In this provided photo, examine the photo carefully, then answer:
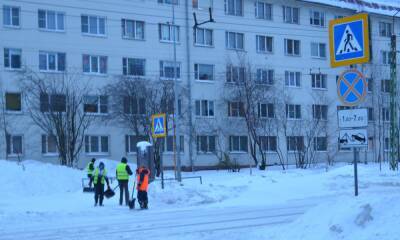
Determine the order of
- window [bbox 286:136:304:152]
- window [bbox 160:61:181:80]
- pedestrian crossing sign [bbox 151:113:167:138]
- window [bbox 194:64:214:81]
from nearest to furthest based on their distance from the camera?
1. pedestrian crossing sign [bbox 151:113:167:138]
2. window [bbox 160:61:181:80]
3. window [bbox 194:64:214:81]
4. window [bbox 286:136:304:152]

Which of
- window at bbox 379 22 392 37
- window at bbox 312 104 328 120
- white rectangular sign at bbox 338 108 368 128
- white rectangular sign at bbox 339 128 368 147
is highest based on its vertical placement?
window at bbox 379 22 392 37

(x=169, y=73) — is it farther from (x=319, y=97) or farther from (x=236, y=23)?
(x=319, y=97)

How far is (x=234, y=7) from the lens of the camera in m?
49.7

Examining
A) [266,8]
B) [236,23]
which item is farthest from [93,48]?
[266,8]

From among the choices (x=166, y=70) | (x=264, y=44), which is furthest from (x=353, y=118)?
(x=264, y=44)

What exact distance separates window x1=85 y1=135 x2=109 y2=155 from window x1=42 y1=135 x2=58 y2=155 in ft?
7.32

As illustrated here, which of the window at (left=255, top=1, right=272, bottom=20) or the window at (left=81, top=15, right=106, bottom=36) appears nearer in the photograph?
the window at (left=81, top=15, right=106, bottom=36)

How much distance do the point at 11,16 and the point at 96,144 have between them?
33.4ft

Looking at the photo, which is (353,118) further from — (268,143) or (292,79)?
(292,79)

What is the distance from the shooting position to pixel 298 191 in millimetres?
26375

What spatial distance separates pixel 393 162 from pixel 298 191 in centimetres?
1117

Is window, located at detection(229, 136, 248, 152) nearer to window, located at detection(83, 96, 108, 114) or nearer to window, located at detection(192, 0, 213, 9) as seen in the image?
window, located at detection(192, 0, 213, 9)

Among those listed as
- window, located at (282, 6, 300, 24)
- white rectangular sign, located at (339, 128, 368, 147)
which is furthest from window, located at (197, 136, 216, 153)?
white rectangular sign, located at (339, 128, 368, 147)

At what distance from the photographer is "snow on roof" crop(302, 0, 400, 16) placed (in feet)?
181
